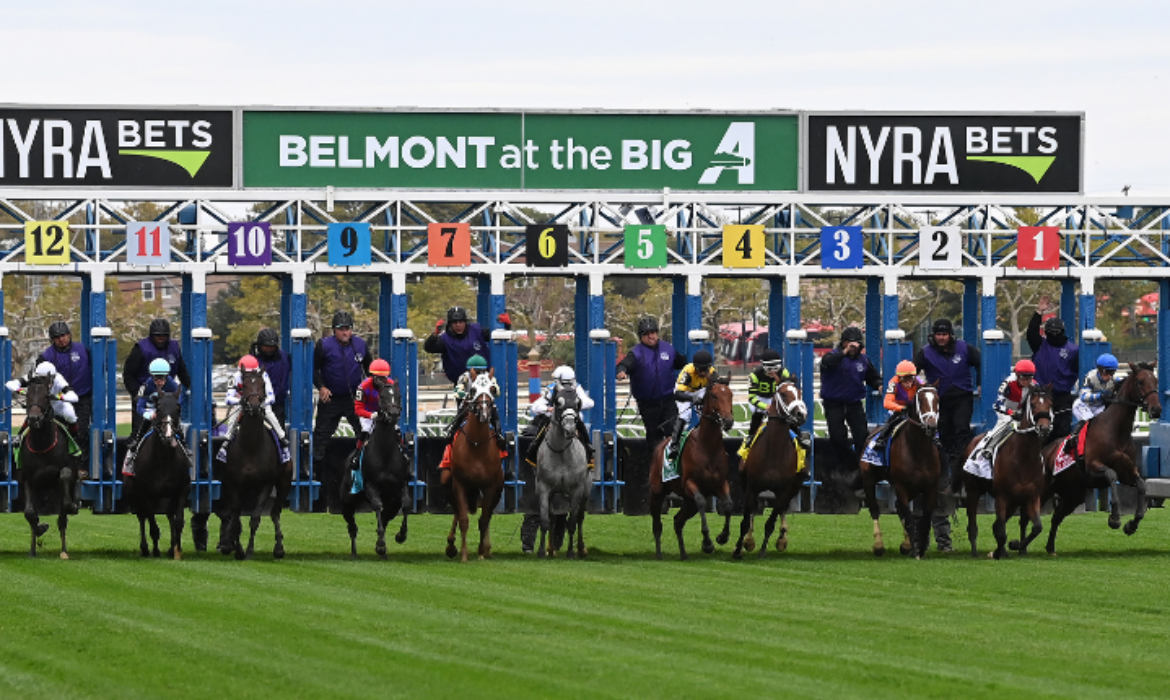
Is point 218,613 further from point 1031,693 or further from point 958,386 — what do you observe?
point 958,386

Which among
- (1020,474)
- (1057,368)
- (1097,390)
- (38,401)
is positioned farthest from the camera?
(1057,368)

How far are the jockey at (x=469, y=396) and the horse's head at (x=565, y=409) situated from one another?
508 mm

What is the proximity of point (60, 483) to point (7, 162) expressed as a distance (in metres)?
4.57

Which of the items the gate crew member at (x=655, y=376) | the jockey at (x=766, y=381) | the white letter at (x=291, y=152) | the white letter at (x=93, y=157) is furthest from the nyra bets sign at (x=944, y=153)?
the white letter at (x=93, y=157)

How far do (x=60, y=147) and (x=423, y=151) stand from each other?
3.61 metres

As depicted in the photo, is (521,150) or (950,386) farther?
(521,150)

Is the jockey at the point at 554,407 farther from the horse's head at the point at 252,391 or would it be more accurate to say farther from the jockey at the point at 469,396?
the horse's head at the point at 252,391

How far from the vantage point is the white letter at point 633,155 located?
2128 centimetres

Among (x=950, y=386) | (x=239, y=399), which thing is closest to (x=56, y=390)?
(x=239, y=399)

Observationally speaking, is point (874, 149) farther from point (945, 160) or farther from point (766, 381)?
point (766, 381)

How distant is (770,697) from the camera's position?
9633 mm

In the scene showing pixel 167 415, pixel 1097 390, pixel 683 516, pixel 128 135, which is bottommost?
pixel 683 516

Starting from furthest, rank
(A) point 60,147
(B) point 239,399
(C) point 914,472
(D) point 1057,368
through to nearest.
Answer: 1. (A) point 60,147
2. (D) point 1057,368
3. (C) point 914,472
4. (B) point 239,399

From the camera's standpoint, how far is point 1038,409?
17.2 metres
